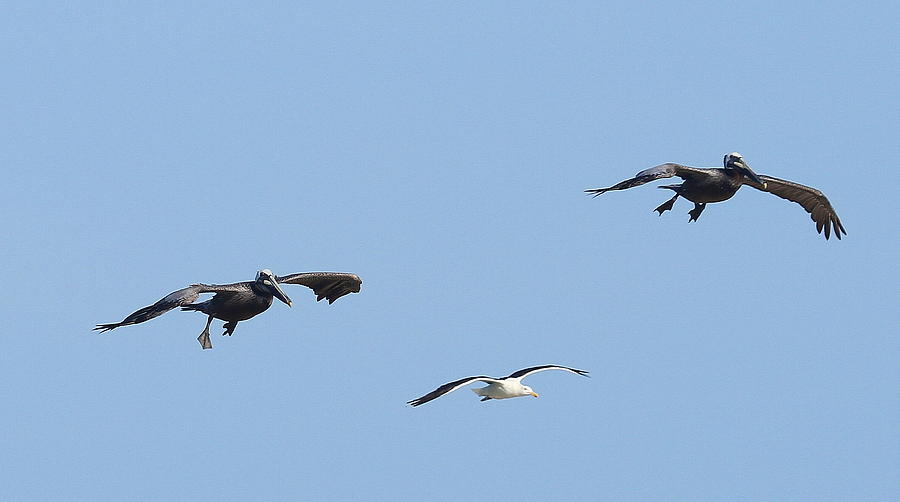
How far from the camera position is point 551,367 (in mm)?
32875

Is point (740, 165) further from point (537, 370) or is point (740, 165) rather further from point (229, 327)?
point (229, 327)

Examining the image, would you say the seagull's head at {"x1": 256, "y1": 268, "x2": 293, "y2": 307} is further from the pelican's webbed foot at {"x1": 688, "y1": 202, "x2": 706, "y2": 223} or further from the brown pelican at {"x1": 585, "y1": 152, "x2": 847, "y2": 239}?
the pelican's webbed foot at {"x1": 688, "y1": 202, "x2": 706, "y2": 223}

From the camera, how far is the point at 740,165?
Answer: 34.7m

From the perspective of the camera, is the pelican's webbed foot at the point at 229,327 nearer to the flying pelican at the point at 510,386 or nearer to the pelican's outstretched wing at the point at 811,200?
the flying pelican at the point at 510,386

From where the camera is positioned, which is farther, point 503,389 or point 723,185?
point 723,185

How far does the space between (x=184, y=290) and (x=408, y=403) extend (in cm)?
540

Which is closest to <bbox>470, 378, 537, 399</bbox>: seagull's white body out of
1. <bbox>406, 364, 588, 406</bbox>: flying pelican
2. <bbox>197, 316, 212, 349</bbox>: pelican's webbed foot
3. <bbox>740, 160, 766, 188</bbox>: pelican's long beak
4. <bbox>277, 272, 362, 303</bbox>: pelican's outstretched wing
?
<bbox>406, 364, 588, 406</bbox>: flying pelican

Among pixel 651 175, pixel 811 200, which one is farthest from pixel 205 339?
pixel 811 200

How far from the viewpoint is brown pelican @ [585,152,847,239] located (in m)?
32.2

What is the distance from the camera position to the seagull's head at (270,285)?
31.9 meters

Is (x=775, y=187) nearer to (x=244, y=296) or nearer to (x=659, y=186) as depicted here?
(x=659, y=186)

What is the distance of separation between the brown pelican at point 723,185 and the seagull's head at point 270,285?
728cm

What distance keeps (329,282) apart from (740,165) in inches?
422

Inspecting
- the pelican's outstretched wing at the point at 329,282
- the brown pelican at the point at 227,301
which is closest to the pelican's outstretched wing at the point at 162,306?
the brown pelican at the point at 227,301
